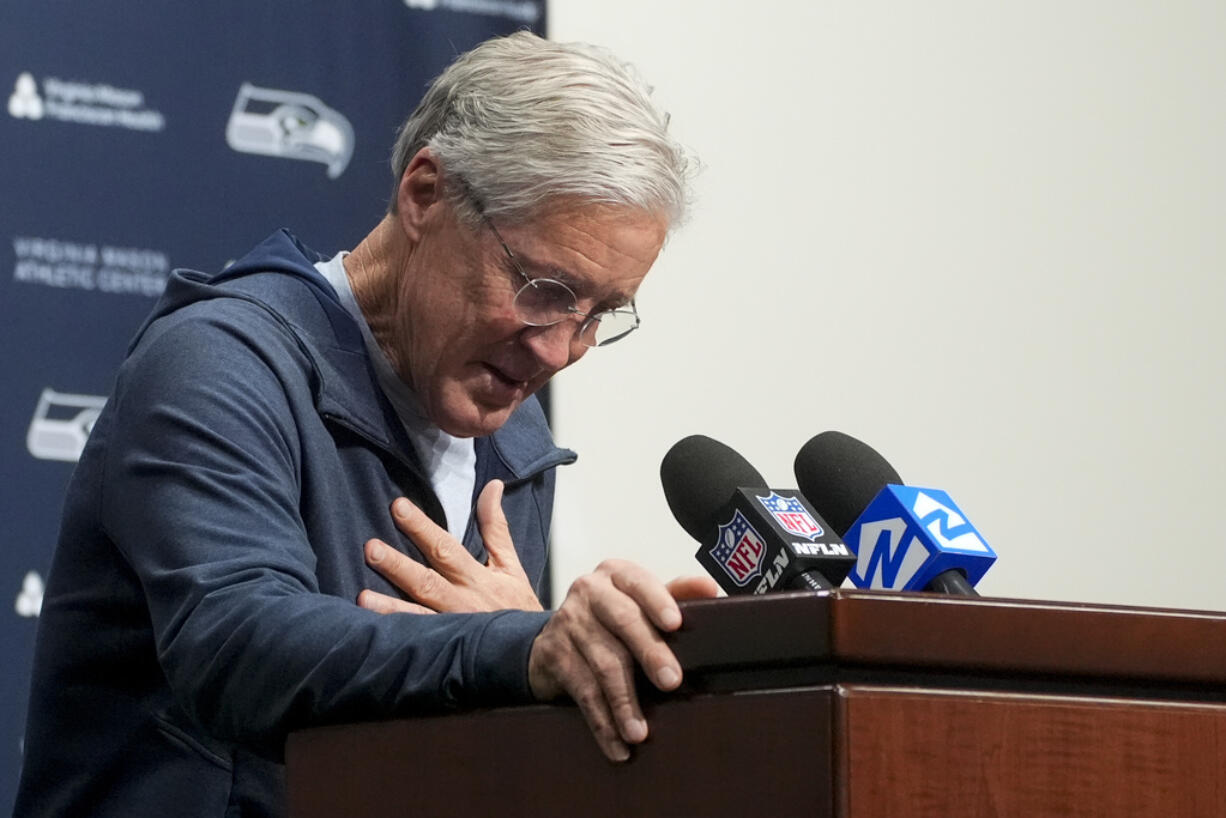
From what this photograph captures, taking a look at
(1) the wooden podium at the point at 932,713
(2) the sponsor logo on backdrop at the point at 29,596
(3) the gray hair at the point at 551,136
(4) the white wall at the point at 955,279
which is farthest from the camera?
(4) the white wall at the point at 955,279

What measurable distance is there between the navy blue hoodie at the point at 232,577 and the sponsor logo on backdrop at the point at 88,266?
811 mm

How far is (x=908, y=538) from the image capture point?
3.42ft

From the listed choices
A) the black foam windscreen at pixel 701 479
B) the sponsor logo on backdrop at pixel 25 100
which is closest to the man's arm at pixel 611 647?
the black foam windscreen at pixel 701 479

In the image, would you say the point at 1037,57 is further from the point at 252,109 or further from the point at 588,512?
the point at 252,109

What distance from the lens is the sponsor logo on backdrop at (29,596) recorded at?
7.06 feet

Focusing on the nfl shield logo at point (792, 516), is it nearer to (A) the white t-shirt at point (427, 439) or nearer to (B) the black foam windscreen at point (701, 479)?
(B) the black foam windscreen at point (701, 479)

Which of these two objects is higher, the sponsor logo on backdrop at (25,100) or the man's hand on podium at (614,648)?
the sponsor logo on backdrop at (25,100)

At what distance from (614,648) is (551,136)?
72 cm

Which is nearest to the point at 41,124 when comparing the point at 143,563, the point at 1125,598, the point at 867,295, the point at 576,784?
the point at 143,563

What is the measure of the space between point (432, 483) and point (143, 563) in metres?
0.40

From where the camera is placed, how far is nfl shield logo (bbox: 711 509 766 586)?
957mm

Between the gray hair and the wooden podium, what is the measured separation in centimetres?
72

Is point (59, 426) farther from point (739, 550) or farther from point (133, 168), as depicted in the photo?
point (739, 550)

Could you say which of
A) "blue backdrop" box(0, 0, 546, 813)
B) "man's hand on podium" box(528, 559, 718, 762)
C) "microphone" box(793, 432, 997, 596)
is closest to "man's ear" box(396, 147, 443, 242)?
"microphone" box(793, 432, 997, 596)
